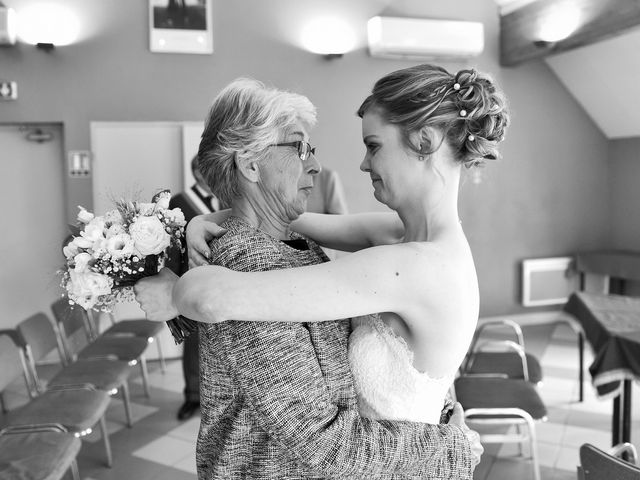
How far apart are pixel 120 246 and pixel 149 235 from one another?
0.06 metres

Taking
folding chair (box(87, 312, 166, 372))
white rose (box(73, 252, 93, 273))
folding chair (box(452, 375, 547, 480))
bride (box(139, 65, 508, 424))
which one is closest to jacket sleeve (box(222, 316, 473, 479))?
bride (box(139, 65, 508, 424))

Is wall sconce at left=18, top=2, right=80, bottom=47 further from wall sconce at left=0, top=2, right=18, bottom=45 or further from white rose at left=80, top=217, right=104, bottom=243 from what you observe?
white rose at left=80, top=217, right=104, bottom=243

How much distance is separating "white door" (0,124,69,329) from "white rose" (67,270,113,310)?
4628 millimetres

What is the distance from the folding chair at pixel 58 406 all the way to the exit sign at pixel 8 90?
2.79 m

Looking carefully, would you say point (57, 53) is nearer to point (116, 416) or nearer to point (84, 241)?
point (116, 416)

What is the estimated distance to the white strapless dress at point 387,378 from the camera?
1.25 metres

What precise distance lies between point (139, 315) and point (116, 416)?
54.5 inches

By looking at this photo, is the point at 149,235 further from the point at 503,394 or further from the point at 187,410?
the point at 187,410

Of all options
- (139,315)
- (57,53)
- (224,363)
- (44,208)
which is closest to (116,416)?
(139,315)

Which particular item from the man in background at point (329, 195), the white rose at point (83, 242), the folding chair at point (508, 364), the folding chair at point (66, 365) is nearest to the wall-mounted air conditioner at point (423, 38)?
the man in background at point (329, 195)

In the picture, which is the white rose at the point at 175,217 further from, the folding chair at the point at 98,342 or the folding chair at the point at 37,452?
the folding chair at the point at 98,342

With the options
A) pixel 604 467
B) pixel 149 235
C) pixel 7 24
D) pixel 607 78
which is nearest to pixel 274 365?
pixel 149 235

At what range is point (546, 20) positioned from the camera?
5.88m

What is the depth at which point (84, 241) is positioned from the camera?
1.27m
